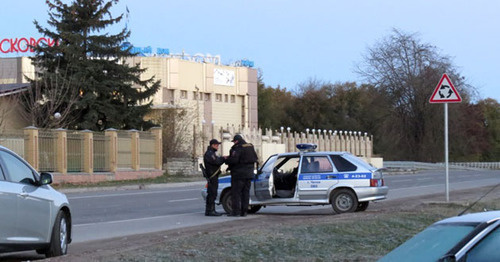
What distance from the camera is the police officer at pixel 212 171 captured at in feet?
59.3

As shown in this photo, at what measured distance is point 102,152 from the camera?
4053 centimetres


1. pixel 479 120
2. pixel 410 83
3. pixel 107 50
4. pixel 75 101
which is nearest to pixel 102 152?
pixel 75 101

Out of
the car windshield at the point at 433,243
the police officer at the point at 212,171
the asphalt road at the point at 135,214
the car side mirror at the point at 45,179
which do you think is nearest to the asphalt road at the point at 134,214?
the asphalt road at the point at 135,214

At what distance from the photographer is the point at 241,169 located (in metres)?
17.9

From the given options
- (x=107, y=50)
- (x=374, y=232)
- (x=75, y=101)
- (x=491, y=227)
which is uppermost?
(x=107, y=50)

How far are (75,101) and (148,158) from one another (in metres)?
6.99

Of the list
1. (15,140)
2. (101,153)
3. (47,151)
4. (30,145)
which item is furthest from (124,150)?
(15,140)

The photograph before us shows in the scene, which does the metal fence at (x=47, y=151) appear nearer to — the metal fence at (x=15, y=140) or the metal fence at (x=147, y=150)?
the metal fence at (x=15, y=140)

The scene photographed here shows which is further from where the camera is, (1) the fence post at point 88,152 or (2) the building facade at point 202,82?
(2) the building facade at point 202,82

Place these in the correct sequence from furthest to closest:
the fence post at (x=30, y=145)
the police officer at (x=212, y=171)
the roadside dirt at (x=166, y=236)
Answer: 1. the fence post at (x=30, y=145)
2. the police officer at (x=212, y=171)
3. the roadside dirt at (x=166, y=236)

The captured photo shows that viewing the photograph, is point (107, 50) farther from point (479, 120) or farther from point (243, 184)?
point (479, 120)

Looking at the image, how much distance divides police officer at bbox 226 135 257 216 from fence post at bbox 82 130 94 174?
21.7m

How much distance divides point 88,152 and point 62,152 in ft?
6.12

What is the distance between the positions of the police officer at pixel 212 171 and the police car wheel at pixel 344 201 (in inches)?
106
